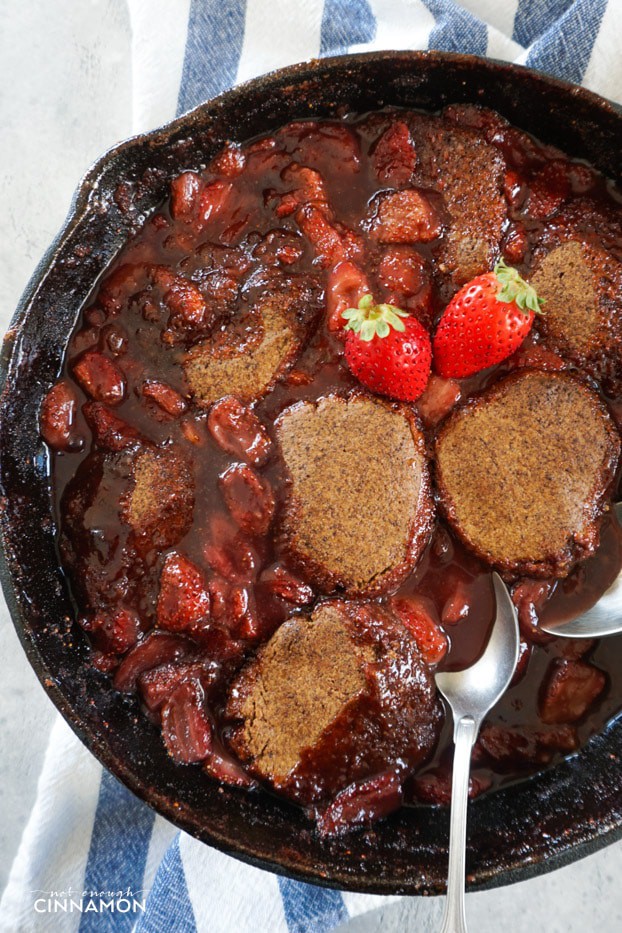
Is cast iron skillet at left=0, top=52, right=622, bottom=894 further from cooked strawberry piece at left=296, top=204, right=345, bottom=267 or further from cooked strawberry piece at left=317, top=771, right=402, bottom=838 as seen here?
cooked strawberry piece at left=296, top=204, right=345, bottom=267

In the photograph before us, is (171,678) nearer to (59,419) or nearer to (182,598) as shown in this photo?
(182,598)

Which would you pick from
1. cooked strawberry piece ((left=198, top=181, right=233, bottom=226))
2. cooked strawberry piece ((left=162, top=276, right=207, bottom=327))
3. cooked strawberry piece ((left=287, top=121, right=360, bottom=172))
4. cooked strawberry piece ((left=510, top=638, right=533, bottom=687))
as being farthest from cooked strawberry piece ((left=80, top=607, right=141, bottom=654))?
cooked strawberry piece ((left=287, top=121, right=360, bottom=172))

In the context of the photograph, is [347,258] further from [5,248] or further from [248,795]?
[248,795]

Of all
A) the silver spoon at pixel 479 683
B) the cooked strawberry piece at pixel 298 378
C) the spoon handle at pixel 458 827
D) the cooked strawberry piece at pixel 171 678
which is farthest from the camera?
the cooked strawberry piece at pixel 298 378

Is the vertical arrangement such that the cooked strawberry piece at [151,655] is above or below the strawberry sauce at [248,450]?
below

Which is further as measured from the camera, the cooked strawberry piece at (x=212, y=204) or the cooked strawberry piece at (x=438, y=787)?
the cooked strawberry piece at (x=212, y=204)

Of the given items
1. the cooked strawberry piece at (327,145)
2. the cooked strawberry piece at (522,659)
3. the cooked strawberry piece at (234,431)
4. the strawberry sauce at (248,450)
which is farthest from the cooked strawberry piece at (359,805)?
the cooked strawberry piece at (327,145)

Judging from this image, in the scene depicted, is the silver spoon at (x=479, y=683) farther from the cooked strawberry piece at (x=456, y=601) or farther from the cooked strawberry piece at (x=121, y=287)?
the cooked strawberry piece at (x=121, y=287)

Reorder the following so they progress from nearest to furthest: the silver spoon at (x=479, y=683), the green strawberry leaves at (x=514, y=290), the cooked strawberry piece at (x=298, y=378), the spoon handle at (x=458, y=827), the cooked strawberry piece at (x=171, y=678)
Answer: the spoon handle at (x=458, y=827)
the green strawberry leaves at (x=514, y=290)
the silver spoon at (x=479, y=683)
the cooked strawberry piece at (x=171, y=678)
the cooked strawberry piece at (x=298, y=378)
